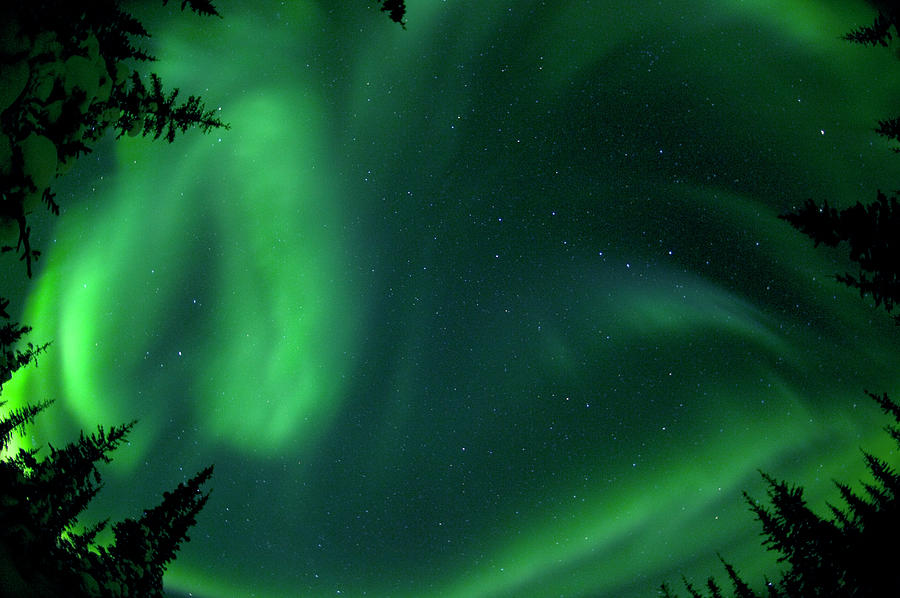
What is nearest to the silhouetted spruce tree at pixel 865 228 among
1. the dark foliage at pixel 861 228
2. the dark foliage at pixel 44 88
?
the dark foliage at pixel 861 228

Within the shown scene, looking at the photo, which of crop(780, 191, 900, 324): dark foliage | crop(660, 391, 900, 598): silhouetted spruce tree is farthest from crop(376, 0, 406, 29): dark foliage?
crop(660, 391, 900, 598): silhouetted spruce tree

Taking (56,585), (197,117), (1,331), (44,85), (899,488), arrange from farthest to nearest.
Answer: (899,488) → (1,331) → (197,117) → (56,585) → (44,85)

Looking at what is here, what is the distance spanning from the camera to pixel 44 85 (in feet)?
6.82

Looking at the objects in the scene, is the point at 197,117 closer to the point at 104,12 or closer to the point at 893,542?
the point at 104,12

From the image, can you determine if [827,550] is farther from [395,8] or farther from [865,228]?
[395,8]

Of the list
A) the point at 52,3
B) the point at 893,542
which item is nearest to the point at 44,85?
the point at 52,3

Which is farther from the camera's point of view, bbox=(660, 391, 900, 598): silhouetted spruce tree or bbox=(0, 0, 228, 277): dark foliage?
bbox=(660, 391, 900, 598): silhouetted spruce tree

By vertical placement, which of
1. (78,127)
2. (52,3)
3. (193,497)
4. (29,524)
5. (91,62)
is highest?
(193,497)

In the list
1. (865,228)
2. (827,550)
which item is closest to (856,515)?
(827,550)

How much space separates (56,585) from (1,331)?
378 inches

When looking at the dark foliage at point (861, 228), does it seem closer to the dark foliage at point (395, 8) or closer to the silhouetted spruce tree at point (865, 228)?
the silhouetted spruce tree at point (865, 228)

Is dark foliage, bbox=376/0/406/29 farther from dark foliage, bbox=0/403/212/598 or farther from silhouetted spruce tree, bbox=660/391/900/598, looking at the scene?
silhouetted spruce tree, bbox=660/391/900/598

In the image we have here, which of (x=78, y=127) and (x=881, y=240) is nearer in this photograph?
(x=78, y=127)

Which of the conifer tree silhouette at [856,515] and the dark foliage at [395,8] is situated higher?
Answer: the dark foliage at [395,8]
